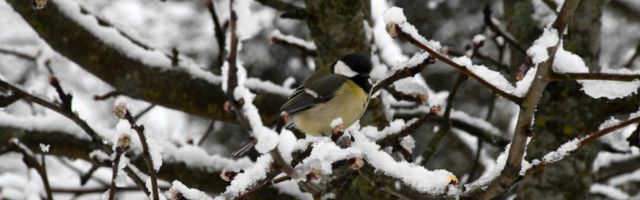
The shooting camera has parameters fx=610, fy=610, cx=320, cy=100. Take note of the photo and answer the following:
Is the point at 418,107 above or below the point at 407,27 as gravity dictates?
above

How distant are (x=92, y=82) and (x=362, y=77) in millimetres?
6211

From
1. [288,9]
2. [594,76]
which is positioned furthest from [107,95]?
[594,76]

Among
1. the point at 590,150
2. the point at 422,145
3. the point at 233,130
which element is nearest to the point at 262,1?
the point at 590,150

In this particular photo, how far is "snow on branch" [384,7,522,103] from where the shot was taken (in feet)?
5.30

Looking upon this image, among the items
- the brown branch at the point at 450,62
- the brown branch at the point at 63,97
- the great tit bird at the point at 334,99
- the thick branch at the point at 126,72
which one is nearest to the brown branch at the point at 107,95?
the thick branch at the point at 126,72

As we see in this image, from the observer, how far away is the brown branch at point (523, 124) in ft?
5.16

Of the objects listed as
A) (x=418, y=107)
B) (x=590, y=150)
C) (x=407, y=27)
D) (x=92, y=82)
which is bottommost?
(x=407, y=27)

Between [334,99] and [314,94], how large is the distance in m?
0.12

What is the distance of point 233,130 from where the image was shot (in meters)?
7.77

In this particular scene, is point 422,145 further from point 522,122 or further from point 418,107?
point 522,122

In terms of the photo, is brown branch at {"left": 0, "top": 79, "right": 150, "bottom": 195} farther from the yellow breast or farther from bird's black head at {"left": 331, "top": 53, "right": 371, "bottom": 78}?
bird's black head at {"left": 331, "top": 53, "right": 371, "bottom": 78}

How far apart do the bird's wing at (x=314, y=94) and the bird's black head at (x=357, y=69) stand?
50mm

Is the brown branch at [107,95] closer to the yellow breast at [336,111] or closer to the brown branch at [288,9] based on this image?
the brown branch at [288,9]

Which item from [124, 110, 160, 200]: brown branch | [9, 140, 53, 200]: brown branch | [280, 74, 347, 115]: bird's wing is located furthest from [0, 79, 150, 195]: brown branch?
[280, 74, 347, 115]: bird's wing
